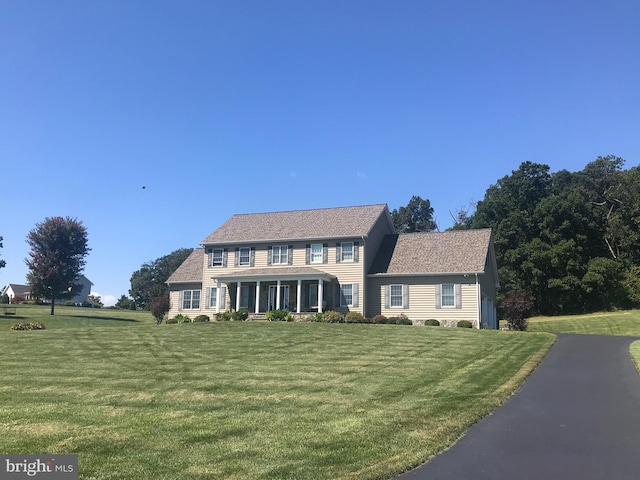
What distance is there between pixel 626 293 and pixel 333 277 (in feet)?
106

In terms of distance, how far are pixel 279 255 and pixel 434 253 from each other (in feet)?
34.3

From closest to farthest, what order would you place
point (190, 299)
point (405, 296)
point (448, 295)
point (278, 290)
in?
point (448, 295) → point (405, 296) → point (278, 290) → point (190, 299)

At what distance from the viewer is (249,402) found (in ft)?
31.3

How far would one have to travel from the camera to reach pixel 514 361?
49.9ft

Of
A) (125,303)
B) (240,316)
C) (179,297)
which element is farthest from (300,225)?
(125,303)

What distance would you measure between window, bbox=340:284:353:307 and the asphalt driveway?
19.5m

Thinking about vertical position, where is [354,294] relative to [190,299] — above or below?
above

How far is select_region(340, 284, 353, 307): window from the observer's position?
32281 mm

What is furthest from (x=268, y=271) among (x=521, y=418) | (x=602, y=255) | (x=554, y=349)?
(x=602, y=255)

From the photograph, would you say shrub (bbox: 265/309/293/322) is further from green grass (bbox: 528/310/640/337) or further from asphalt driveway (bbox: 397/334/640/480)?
asphalt driveway (bbox: 397/334/640/480)

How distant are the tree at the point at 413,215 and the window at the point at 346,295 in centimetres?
4423

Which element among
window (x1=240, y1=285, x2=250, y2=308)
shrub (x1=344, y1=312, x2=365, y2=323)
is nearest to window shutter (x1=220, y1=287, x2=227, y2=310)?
window (x1=240, y1=285, x2=250, y2=308)

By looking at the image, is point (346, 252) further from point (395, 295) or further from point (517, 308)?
point (517, 308)

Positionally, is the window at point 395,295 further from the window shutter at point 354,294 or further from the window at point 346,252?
the window at point 346,252
